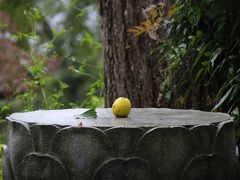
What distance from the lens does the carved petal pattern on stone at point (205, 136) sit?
1.99m

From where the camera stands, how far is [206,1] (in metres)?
2.67

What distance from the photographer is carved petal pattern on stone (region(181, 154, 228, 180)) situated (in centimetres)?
197

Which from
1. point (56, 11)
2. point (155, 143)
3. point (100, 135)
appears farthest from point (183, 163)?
point (56, 11)

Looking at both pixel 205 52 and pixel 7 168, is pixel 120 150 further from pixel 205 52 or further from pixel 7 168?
pixel 205 52

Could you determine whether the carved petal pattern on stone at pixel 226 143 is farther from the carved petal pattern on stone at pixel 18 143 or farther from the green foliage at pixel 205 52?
the carved petal pattern on stone at pixel 18 143

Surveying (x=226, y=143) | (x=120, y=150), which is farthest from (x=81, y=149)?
(x=226, y=143)

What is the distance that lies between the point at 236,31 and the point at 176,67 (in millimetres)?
564

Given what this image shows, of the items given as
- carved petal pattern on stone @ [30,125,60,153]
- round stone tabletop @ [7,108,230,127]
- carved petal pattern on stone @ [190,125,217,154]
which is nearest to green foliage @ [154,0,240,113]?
round stone tabletop @ [7,108,230,127]

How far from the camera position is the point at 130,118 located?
7.47 feet

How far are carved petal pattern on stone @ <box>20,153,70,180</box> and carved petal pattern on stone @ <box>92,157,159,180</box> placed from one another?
140mm

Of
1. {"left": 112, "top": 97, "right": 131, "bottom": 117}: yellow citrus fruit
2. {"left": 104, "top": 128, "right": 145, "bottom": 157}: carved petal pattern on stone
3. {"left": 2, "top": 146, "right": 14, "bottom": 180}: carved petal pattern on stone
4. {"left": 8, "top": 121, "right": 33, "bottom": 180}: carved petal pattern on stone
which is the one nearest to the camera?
{"left": 104, "top": 128, "right": 145, "bottom": 157}: carved petal pattern on stone

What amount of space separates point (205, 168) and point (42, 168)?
59 cm

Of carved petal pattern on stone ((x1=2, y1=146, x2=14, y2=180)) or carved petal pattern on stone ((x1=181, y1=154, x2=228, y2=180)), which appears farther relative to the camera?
carved petal pattern on stone ((x1=2, y1=146, x2=14, y2=180))

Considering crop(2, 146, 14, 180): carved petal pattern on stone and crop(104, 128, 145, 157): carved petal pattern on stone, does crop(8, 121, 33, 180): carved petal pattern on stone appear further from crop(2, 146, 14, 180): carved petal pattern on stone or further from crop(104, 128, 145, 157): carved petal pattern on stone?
crop(104, 128, 145, 157): carved petal pattern on stone
